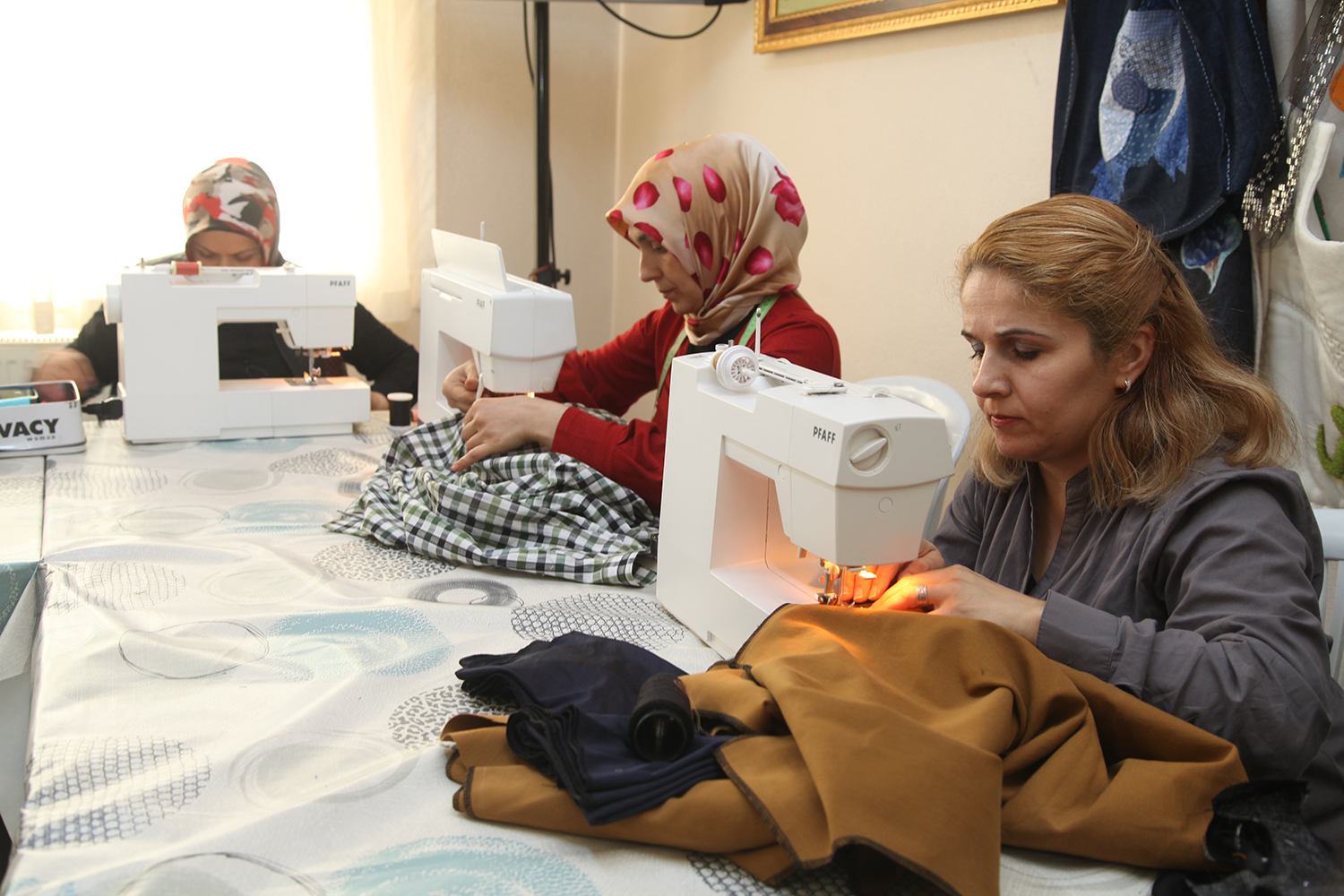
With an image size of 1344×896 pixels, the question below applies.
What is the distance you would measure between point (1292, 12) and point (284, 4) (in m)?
2.74

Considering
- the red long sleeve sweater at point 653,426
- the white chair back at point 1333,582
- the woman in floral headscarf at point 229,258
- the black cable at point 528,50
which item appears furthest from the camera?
the black cable at point 528,50

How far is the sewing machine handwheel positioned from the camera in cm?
126

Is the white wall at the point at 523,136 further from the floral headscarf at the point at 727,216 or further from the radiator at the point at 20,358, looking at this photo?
the floral headscarf at the point at 727,216

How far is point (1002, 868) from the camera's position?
0.87 meters

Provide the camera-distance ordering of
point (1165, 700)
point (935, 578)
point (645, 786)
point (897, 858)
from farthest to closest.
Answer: point (935, 578)
point (1165, 700)
point (645, 786)
point (897, 858)

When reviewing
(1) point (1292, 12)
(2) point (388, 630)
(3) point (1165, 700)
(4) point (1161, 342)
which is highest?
(1) point (1292, 12)

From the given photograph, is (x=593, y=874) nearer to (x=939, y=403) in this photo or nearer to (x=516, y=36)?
(x=939, y=403)

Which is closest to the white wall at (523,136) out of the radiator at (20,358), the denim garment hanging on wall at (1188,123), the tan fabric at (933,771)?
the radiator at (20,358)

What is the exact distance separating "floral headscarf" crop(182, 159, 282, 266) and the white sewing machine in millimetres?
656

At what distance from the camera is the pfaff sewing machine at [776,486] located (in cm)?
108

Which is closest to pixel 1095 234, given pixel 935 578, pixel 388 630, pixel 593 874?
pixel 935 578

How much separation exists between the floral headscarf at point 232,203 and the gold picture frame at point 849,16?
1439 millimetres

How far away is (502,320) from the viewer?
6.21 ft

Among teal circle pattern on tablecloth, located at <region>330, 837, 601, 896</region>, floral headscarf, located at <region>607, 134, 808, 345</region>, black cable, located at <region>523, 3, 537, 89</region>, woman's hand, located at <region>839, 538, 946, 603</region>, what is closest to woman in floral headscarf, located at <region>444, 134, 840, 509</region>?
floral headscarf, located at <region>607, 134, 808, 345</region>
